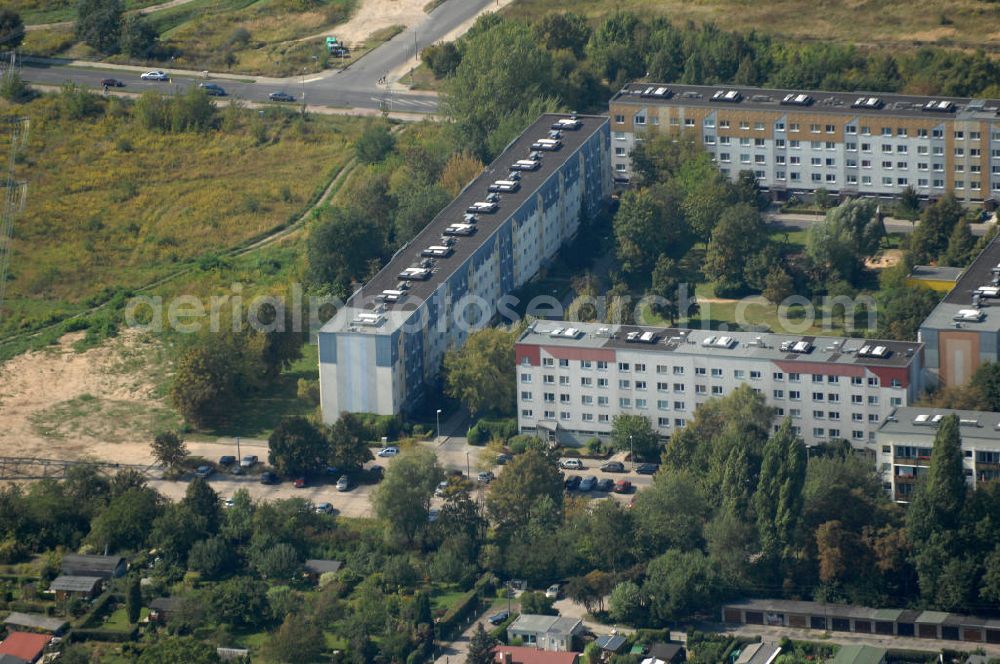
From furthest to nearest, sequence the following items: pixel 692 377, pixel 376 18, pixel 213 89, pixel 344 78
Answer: pixel 376 18 → pixel 344 78 → pixel 213 89 → pixel 692 377

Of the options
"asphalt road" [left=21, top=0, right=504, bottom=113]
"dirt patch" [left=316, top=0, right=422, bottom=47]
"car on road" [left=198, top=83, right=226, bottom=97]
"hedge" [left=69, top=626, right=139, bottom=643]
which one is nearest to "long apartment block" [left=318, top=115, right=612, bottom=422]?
"asphalt road" [left=21, top=0, right=504, bottom=113]

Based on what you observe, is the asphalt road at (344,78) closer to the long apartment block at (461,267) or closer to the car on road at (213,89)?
the car on road at (213,89)

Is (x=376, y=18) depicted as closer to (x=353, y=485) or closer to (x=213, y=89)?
(x=213, y=89)

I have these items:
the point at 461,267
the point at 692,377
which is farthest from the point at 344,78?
the point at 692,377

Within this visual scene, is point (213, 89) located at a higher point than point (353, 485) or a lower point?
higher

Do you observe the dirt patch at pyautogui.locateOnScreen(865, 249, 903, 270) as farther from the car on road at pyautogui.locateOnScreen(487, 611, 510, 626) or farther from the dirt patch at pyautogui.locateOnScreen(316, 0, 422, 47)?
the dirt patch at pyautogui.locateOnScreen(316, 0, 422, 47)

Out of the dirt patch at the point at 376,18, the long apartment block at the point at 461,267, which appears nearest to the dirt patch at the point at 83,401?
the long apartment block at the point at 461,267
